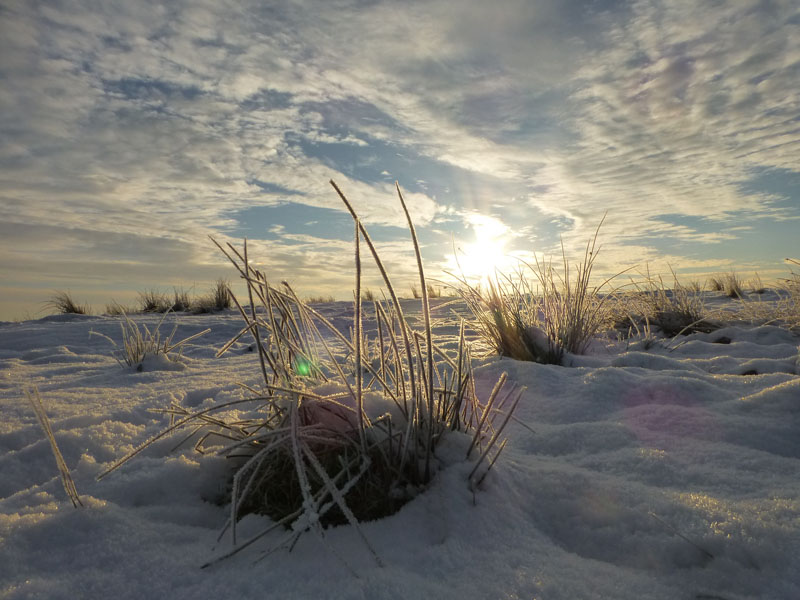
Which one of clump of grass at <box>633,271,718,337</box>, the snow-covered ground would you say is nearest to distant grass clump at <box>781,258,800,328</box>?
clump of grass at <box>633,271,718,337</box>

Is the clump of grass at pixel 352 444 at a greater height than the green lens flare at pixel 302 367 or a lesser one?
lesser

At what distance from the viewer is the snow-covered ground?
0.86 metres

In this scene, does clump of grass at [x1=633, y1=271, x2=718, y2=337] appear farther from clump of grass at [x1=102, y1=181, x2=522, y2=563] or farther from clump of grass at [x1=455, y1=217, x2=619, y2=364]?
clump of grass at [x1=102, y1=181, x2=522, y2=563]

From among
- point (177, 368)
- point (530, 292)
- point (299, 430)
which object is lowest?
point (177, 368)

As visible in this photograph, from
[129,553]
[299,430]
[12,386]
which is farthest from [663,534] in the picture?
[12,386]

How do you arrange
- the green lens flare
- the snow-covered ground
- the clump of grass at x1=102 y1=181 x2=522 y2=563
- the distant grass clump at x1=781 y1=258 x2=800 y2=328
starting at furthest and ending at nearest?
the distant grass clump at x1=781 y1=258 x2=800 y2=328 < the green lens flare < the clump of grass at x1=102 y1=181 x2=522 y2=563 < the snow-covered ground

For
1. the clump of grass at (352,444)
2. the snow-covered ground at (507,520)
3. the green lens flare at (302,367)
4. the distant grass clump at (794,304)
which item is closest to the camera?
the snow-covered ground at (507,520)

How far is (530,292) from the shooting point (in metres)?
3.55

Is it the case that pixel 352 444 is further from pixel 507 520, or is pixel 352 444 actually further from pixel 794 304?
pixel 794 304

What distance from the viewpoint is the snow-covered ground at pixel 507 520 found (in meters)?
0.86

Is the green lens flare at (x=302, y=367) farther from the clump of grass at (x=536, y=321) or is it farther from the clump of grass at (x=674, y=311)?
the clump of grass at (x=674, y=311)

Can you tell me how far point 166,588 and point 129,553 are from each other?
0.15m

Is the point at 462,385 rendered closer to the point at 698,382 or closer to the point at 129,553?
the point at 129,553

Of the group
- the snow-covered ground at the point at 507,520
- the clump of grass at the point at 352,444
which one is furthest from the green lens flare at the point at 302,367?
the snow-covered ground at the point at 507,520
